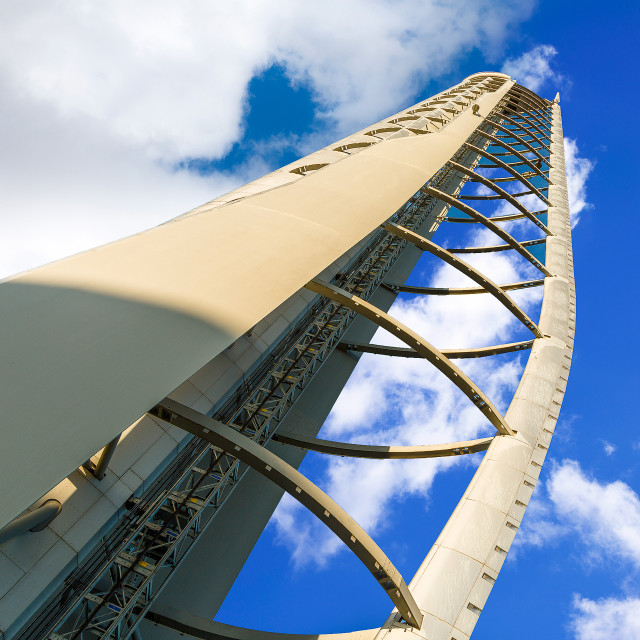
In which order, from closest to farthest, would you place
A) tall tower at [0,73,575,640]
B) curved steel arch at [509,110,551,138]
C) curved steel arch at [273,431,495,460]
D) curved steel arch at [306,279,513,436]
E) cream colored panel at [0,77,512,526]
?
cream colored panel at [0,77,512,526] → tall tower at [0,73,575,640] → curved steel arch at [306,279,513,436] → curved steel arch at [273,431,495,460] → curved steel arch at [509,110,551,138]

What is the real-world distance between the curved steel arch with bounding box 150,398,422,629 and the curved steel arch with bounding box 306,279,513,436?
105 inches

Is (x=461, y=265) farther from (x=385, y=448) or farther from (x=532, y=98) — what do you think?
(x=532, y=98)

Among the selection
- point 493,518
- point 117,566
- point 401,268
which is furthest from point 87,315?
point 401,268

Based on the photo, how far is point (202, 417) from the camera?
411 centimetres

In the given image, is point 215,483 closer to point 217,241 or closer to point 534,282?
point 217,241

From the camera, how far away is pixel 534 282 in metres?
12.9

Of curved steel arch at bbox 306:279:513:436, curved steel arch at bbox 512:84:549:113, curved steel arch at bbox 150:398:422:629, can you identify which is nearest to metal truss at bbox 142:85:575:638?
curved steel arch at bbox 306:279:513:436

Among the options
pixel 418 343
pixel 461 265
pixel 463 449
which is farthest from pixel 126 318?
pixel 461 265

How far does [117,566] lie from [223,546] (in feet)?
9.52

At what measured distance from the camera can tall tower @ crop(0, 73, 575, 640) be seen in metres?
2.78

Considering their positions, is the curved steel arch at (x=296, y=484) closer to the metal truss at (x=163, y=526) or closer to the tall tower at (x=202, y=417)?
the tall tower at (x=202, y=417)

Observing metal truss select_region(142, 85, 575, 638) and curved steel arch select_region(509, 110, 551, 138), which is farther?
curved steel arch select_region(509, 110, 551, 138)

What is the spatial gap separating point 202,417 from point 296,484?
0.93 m

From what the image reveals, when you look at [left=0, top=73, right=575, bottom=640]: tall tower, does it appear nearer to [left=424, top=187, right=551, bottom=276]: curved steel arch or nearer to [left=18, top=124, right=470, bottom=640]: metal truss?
[left=18, top=124, right=470, bottom=640]: metal truss
